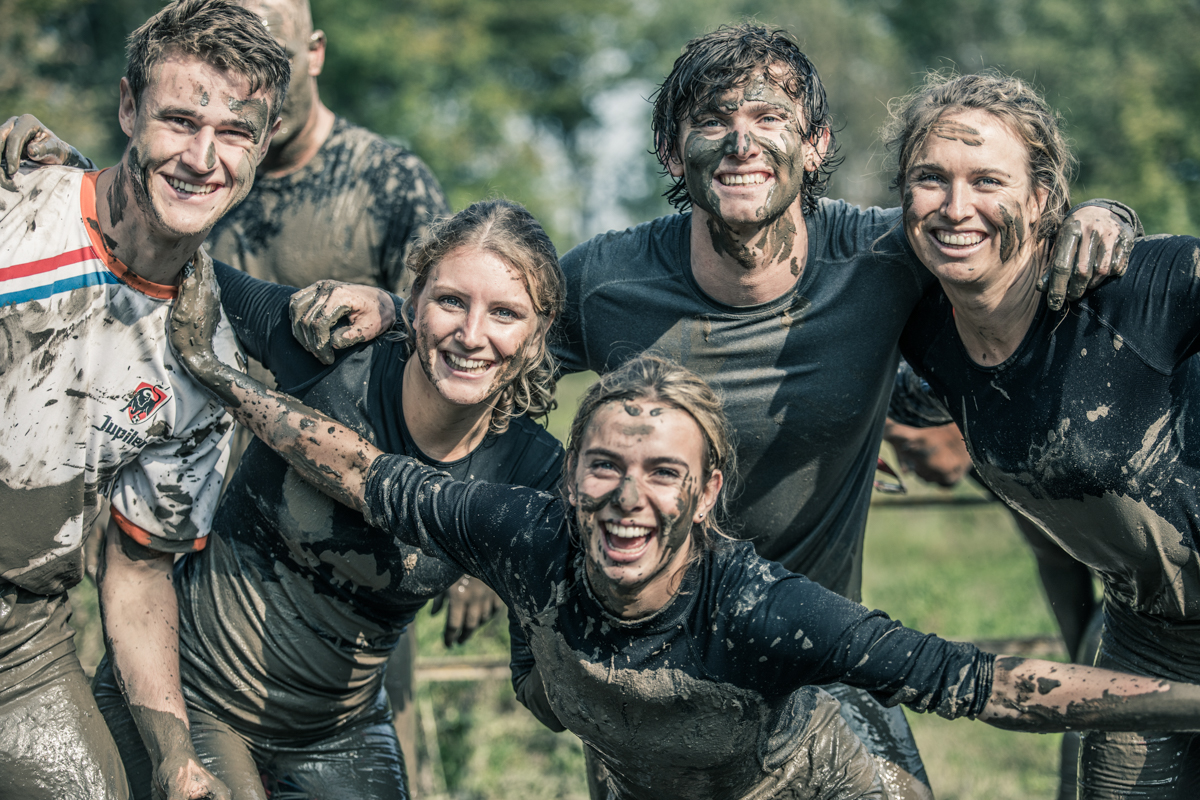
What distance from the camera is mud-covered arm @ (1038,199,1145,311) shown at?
2.59 meters

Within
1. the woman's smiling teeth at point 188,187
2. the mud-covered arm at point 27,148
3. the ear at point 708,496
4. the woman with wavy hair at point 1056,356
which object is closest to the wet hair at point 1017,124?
the woman with wavy hair at point 1056,356

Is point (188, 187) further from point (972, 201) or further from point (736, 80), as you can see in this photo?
point (972, 201)

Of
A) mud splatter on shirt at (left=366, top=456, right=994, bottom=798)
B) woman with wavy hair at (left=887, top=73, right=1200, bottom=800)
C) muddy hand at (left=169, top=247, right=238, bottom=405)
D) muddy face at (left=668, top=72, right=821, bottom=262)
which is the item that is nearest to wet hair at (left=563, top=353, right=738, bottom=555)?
mud splatter on shirt at (left=366, top=456, right=994, bottom=798)

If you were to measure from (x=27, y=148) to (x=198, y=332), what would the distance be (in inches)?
24.6

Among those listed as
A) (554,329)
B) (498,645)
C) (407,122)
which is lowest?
(498,645)

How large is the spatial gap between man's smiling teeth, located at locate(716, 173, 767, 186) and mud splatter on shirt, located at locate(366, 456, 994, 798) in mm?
931

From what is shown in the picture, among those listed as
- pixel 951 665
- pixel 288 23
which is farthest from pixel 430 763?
pixel 951 665

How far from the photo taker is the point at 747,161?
295 cm

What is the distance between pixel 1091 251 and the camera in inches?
102

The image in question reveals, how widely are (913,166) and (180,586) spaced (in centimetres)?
224

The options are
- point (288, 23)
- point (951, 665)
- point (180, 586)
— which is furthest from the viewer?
point (288, 23)

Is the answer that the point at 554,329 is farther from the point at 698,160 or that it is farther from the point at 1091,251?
the point at 1091,251

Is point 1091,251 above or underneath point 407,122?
underneath

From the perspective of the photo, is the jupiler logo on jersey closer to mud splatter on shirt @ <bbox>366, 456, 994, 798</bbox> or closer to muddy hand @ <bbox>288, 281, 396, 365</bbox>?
muddy hand @ <bbox>288, 281, 396, 365</bbox>
